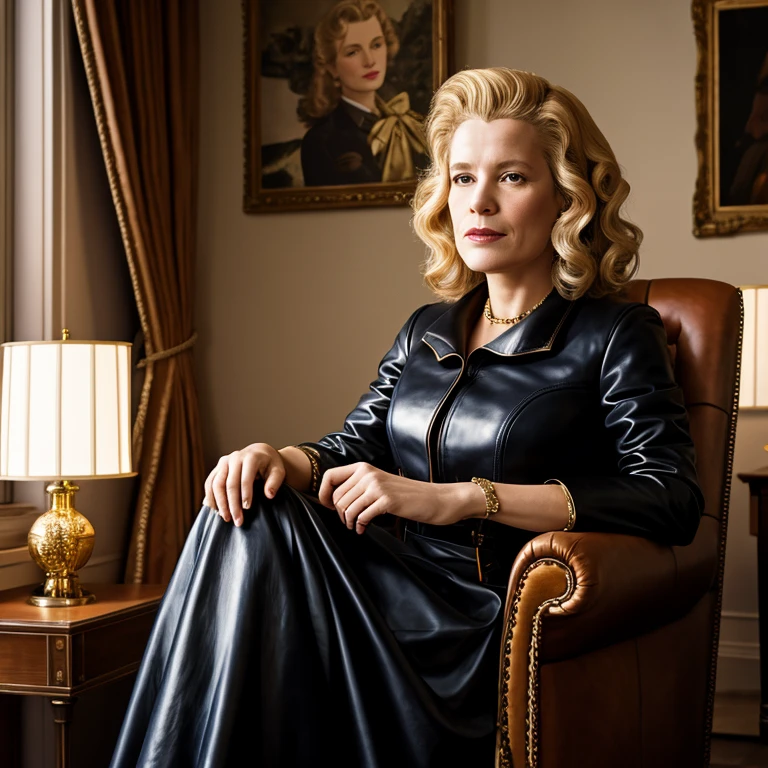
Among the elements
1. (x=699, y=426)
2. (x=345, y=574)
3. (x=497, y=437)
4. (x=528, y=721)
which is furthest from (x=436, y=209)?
(x=528, y=721)

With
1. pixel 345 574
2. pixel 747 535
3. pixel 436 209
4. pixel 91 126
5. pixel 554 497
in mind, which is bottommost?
pixel 747 535

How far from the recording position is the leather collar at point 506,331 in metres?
2.11

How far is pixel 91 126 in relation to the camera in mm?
3459

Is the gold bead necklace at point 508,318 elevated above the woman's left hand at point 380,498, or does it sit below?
above

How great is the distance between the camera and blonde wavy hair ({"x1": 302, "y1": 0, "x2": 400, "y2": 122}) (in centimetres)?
404

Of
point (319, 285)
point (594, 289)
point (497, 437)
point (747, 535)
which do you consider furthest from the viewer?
point (319, 285)

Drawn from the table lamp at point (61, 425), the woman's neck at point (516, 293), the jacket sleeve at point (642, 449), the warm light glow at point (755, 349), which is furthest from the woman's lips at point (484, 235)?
the warm light glow at point (755, 349)

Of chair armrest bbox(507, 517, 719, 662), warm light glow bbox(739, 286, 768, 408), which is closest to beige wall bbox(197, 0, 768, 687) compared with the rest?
warm light glow bbox(739, 286, 768, 408)

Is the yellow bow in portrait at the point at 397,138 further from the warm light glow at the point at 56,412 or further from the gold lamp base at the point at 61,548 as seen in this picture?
the gold lamp base at the point at 61,548

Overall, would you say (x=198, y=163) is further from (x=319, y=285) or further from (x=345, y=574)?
(x=345, y=574)

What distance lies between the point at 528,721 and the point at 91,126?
260 cm

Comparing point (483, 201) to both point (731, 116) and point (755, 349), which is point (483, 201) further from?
point (731, 116)

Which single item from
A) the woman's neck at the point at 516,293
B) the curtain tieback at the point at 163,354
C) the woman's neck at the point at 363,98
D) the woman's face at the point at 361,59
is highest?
the woman's face at the point at 361,59

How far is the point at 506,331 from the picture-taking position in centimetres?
217
